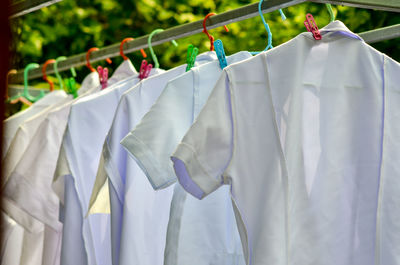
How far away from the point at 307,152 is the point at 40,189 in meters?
0.74

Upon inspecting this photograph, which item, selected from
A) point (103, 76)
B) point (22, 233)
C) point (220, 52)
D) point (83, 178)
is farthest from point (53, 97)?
point (220, 52)

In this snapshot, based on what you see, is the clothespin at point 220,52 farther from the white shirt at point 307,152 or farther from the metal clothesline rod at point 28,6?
the metal clothesline rod at point 28,6

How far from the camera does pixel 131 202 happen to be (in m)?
1.17

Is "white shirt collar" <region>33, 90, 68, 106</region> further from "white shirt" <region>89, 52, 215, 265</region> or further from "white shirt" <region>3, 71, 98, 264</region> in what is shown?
"white shirt" <region>89, 52, 215, 265</region>

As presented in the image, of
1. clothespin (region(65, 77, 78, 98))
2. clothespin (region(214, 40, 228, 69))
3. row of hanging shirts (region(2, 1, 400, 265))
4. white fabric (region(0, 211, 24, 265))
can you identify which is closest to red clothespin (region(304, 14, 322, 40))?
row of hanging shirts (region(2, 1, 400, 265))

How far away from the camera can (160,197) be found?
1220mm

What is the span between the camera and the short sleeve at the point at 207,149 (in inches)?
36.5

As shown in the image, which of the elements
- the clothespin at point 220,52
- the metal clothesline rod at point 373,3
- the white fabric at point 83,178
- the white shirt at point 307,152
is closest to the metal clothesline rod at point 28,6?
the white fabric at point 83,178

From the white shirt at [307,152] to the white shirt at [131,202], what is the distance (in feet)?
0.85

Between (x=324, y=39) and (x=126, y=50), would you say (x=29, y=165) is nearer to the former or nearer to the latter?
(x=126, y=50)

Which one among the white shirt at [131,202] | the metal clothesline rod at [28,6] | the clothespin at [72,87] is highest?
the metal clothesline rod at [28,6]

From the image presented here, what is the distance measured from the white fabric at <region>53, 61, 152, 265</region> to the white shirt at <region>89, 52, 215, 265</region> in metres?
0.13

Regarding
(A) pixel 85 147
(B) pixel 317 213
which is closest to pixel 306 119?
(B) pixel 317 213

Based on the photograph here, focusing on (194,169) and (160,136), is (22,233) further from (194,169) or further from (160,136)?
(194,169)
